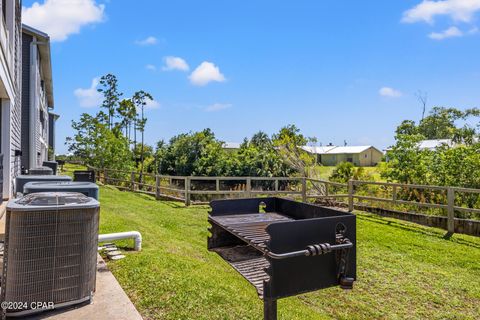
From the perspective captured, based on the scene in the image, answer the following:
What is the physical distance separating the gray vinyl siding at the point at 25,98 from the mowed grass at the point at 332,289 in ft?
16.4

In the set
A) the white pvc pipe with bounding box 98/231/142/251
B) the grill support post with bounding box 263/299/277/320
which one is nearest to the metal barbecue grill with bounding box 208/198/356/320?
the grill support post with bounding box 263/299/277/320

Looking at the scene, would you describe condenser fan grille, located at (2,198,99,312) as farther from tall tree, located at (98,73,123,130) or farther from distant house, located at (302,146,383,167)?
distant house, located at (302,146,383,167)

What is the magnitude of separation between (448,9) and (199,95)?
2049 cm

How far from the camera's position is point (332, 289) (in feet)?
13.0

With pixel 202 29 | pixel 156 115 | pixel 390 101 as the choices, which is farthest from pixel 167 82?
pixel 390 101

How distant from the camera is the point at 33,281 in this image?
2.18m

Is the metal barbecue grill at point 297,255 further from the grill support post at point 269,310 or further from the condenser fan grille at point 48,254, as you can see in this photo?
the condenser fan grille at point 48,254

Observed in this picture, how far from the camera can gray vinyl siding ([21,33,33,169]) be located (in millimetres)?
9273

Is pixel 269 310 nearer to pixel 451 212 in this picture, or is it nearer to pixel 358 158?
pixel 451 212

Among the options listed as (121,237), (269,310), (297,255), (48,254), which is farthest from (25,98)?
(297,255)

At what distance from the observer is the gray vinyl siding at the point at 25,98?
30.4 ft

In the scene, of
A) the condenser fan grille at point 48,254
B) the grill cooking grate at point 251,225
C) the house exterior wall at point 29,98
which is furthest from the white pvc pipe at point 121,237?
the house exterior wall at point 29,98

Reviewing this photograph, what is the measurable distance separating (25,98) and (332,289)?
9.63m

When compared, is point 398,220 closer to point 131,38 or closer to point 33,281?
point 33,281
